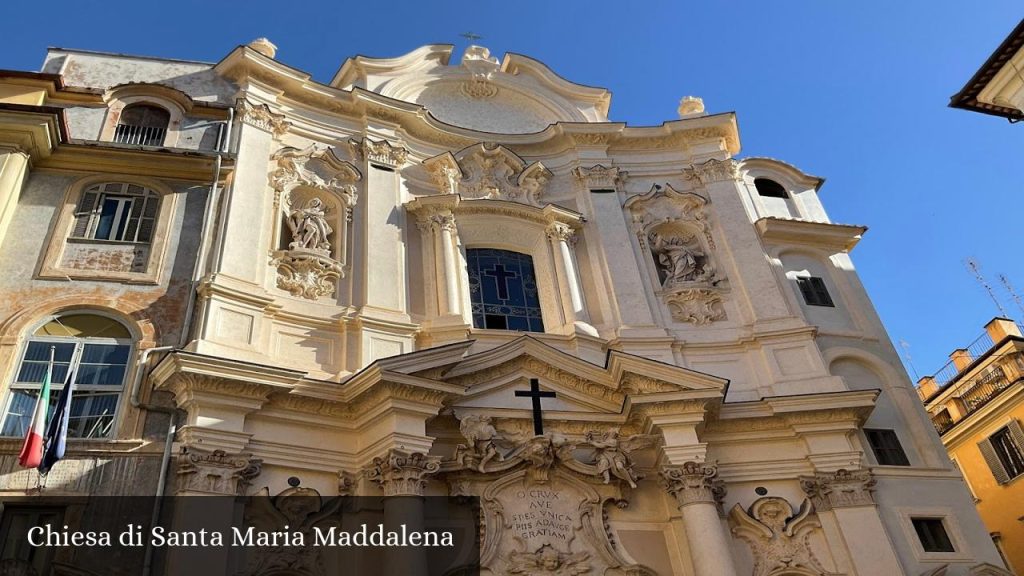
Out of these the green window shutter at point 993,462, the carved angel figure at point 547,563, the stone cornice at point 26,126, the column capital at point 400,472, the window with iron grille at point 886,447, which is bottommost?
the carved angel figure at point 547,563

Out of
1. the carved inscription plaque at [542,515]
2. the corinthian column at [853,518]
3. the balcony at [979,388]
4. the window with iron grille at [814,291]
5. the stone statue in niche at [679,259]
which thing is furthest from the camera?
the balcony at [979,388]

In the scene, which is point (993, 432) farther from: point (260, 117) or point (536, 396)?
point (260, 117)

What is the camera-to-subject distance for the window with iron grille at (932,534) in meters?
11.8

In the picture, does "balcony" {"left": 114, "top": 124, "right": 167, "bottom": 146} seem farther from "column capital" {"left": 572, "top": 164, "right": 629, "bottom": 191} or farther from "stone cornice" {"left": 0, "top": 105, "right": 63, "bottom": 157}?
"column capital" {"left": 572, "top": 164, "right": 629, "bottom": 191}

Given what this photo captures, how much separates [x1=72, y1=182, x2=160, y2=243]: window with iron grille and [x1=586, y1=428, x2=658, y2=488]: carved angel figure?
7.34 metres

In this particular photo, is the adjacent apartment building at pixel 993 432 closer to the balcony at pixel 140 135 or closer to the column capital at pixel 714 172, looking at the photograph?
the column capital at pixel 714 172

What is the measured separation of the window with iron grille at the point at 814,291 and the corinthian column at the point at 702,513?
4956 millimetres

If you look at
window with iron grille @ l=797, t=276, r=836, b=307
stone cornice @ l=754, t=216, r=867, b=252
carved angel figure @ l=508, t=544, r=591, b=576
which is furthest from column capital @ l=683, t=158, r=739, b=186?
carved angel figure @ l=508, t=544, r=591, b=576

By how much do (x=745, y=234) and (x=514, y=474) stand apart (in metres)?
7.42

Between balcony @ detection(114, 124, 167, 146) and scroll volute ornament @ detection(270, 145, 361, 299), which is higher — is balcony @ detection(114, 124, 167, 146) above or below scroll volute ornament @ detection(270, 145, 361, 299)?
above

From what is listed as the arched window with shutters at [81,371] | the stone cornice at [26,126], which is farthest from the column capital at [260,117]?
the arched window with shutters at [81,371]

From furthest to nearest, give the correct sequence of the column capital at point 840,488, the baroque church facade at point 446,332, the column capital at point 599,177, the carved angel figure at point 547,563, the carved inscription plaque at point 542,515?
the column capital at point 599,177, the column capital at point 840,488, the carved inscription plaque at point 542,515, the carved angel figure at point 547,563, the baroque church facade at point 446,332

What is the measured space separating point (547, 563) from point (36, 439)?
6278 mm

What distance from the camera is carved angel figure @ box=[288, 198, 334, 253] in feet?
43.5
